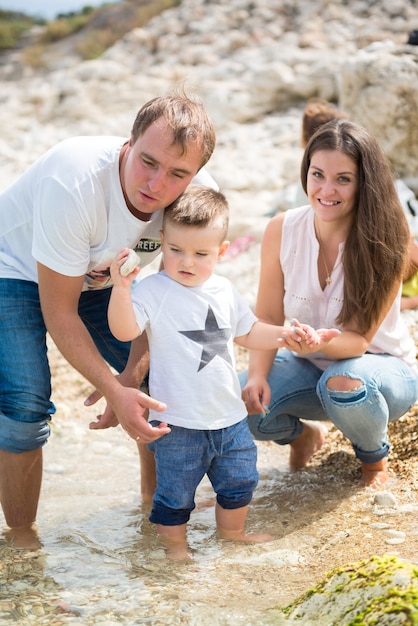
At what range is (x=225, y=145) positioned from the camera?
12.2 metres

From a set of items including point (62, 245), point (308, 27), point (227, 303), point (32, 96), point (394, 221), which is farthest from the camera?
point (308, 27)

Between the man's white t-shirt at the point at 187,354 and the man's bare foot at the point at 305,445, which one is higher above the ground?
the man's white t-shirt at the point at 187,354

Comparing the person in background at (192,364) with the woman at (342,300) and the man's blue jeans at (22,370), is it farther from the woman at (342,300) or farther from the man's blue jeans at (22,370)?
the man's blue jeans at (22,370)

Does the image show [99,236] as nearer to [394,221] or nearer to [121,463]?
[394,221]

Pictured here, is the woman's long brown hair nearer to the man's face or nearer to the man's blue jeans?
the man's face

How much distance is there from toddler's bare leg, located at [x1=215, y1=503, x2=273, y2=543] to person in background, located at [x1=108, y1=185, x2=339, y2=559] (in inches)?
1.7

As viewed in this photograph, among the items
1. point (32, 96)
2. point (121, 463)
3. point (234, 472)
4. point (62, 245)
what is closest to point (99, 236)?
point (62, 245)

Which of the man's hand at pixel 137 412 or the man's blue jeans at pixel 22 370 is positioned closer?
the man's hand at pixel 137 412

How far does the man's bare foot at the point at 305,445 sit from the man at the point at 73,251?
116 centimetres

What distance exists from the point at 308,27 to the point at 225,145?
23.2ft

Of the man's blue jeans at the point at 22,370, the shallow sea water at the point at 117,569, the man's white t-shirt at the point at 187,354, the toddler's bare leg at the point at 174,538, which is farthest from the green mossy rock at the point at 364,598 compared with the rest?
the man's blue jeans at the point at 22,370

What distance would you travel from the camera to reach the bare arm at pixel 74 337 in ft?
9.62

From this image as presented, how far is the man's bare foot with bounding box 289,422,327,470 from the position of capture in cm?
407

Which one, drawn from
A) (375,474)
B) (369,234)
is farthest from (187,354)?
(375,474)
